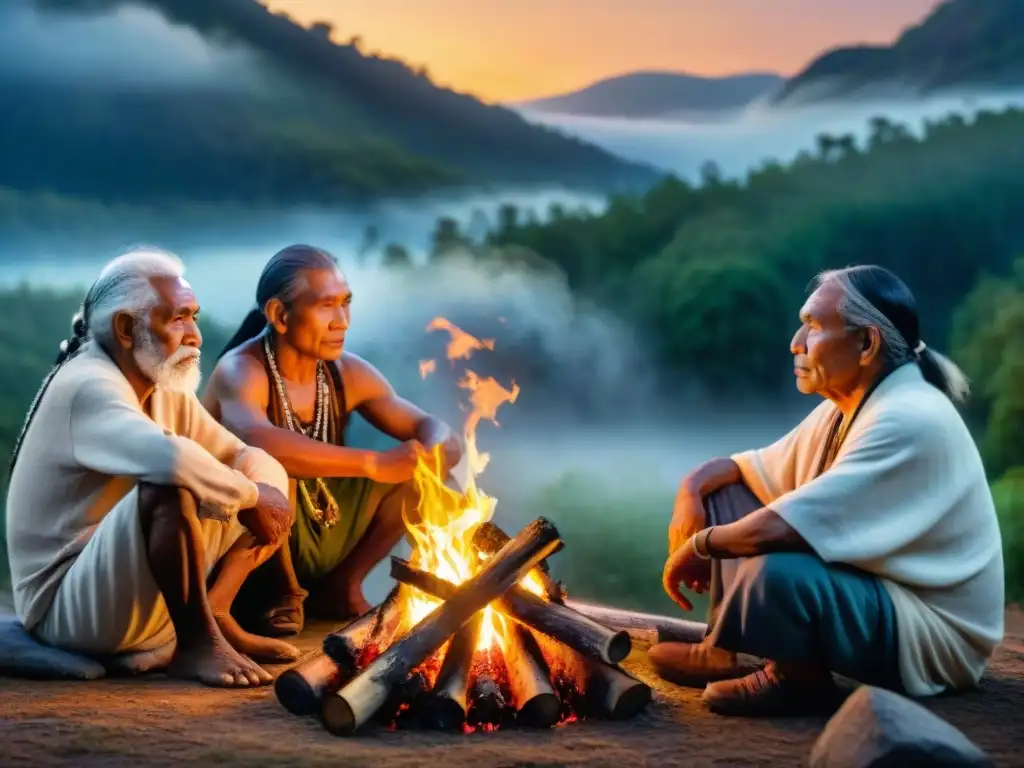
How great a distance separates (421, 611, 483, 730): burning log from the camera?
166 inches

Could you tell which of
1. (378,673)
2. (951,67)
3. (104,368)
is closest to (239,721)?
(378,673)

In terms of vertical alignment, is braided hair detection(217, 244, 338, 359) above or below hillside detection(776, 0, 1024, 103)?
below

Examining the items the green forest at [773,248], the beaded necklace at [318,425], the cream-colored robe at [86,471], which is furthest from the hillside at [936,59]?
the cream-colored robe at [86,471]

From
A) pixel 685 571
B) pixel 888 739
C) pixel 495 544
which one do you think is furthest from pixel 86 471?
pixel 888 739

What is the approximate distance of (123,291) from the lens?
5.00m

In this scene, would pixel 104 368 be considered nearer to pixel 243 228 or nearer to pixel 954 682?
pixel 954 682

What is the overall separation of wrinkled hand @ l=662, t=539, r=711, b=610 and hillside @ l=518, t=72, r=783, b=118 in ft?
22.9

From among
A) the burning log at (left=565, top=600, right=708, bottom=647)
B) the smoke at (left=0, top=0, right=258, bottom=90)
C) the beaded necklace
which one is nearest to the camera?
the burning log at (left=565, top=600, right=708, bottom=647)

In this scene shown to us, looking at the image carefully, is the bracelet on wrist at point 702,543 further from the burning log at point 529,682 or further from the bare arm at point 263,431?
the bare arm at point 263,431

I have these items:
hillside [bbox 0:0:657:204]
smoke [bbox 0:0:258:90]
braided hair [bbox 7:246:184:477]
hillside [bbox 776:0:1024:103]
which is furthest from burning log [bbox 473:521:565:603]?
hillside [bbox 776:0:1024:103]

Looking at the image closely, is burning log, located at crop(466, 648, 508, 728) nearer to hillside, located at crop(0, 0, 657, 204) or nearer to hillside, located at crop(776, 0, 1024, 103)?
hillside, located at crop(0, 0, 657, 204)

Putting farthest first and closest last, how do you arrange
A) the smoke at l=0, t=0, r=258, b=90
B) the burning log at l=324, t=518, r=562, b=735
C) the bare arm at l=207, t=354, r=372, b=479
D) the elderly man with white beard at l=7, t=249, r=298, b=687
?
the smoke at l=0, t=0, r=258, b=90, the bare arm at l=207, t=354, r=372, b=479, the elderly man with white beard at l=7, t=249, r=298, b=687, the burning log at l=324, t=518, r=562, b=735

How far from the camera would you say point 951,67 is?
11547mm

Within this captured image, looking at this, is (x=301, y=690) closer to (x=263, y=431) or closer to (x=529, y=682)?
(x=529, y=682)
